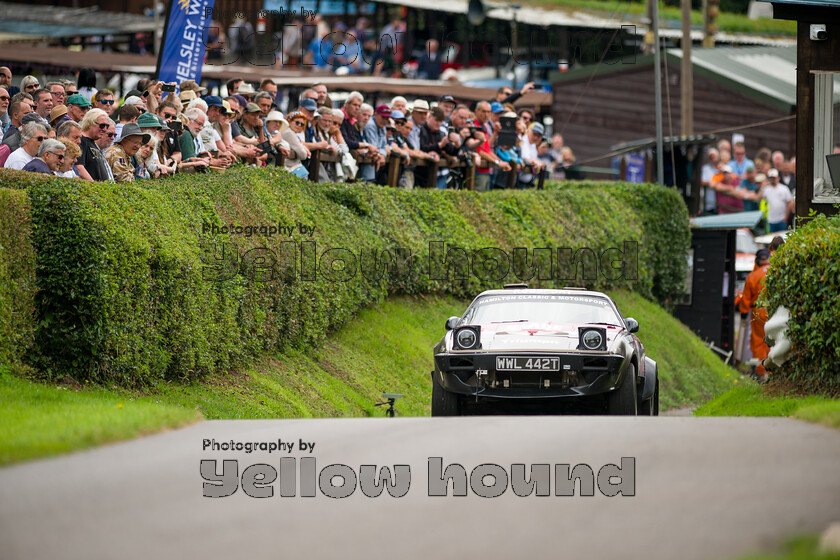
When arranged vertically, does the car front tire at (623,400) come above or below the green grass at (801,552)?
below

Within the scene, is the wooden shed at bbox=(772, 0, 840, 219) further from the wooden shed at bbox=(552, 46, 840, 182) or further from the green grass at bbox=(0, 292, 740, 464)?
the wooden shed at bbox=(552, 46, 840, 182)

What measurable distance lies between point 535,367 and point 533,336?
62 cm

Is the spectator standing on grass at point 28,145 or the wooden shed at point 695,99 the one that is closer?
the spectator standing on grass at point 28,145

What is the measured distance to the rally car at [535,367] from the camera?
1334 cm

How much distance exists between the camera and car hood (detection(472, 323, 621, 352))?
44.4 ft

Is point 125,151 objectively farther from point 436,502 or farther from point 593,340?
point 436,502

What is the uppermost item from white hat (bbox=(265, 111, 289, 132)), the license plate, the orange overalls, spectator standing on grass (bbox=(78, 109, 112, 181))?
spectator standing on grass (bbox=(78, 109, 112, 181))

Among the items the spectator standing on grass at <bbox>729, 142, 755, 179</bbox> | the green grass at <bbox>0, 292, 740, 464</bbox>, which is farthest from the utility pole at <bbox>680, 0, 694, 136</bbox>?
the green grass at <bbox>0, 292, 740, 464</bbox>

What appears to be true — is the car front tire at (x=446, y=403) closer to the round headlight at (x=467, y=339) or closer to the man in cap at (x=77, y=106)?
the round headlight at (x=467, y=339)

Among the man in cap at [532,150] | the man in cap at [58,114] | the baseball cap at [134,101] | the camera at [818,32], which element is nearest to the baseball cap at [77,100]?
the man in cap at [58,114]

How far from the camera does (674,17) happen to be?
63.1m

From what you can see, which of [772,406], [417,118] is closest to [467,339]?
[772,406]

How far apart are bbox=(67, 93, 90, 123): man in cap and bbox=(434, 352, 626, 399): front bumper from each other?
5.73 metres

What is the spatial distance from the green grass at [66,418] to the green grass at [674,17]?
47561 millimetres
